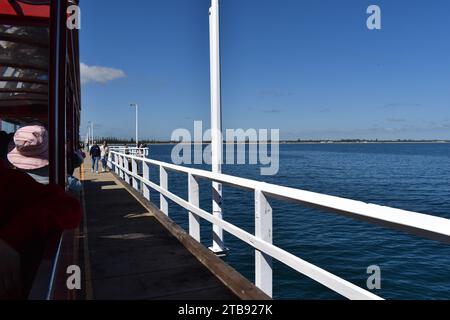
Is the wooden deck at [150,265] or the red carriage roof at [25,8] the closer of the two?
the wooden deck at [150,265]

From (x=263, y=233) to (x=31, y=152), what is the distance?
273 centimetres

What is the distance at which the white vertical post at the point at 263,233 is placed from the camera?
360 centimetres

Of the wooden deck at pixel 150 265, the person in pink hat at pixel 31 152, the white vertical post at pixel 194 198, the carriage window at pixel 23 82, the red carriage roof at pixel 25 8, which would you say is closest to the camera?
the wooden deck at pixel 150 265

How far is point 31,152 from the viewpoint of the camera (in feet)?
14.1

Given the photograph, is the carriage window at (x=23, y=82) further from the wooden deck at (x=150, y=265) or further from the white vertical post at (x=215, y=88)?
the white vertical post at (x=215, y=88)

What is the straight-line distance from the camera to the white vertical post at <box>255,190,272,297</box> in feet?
11.8

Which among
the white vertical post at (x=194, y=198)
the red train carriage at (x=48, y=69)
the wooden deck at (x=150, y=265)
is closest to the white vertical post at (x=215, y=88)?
the white vertical post at (x=194, y=198)

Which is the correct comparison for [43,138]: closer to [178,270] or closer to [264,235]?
[178,270]

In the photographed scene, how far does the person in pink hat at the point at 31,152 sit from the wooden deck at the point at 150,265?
1344 millimetres

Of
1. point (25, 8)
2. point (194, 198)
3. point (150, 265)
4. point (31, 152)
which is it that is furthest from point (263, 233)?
point (25, 8)

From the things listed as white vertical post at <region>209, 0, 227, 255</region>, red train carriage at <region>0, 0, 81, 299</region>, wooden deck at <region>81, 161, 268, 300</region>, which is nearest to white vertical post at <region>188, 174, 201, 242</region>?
wooden deck at <region>81, 161, 268, 300</region>

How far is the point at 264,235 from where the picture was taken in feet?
11.9

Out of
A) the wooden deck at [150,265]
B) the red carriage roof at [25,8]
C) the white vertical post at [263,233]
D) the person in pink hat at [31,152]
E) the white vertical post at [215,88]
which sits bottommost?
the wooden deck at [150,265]

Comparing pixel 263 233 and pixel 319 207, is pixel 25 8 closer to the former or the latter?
pixel 263 233
